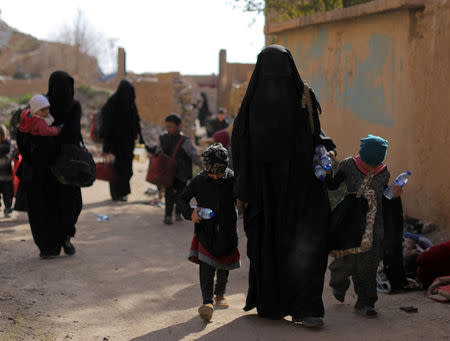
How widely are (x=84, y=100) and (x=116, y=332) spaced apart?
23.7 m

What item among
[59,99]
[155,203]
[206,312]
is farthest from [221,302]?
[155,203]

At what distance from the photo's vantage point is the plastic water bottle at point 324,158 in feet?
12.7

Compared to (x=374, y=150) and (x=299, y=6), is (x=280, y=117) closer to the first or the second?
(x=374, y=150)

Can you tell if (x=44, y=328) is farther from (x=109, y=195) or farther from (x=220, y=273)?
(x=109, y=195)

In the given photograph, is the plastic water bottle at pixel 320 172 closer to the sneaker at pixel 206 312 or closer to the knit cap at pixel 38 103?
the sneaker at pixel 206 312

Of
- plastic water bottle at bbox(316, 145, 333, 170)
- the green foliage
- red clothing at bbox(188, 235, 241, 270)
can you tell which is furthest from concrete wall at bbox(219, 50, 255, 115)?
plastic water bottle at bbox(316, 145, 333, 170)

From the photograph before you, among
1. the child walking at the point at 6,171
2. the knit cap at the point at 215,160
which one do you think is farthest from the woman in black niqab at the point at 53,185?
the child walking at the point at 6,171

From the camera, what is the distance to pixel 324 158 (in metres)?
3.87

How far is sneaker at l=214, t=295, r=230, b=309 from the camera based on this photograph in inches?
176

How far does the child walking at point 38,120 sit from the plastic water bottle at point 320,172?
286cm

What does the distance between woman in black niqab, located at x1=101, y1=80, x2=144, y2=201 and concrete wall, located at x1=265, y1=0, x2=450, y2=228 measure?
9.33ft

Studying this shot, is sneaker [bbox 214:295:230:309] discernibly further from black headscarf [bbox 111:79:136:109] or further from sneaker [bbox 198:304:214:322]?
black headscarf [bbox 111:79:136:109]

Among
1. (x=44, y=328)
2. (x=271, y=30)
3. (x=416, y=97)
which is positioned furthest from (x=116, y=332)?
(x=271, y=30)

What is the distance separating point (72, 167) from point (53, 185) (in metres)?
0.37
